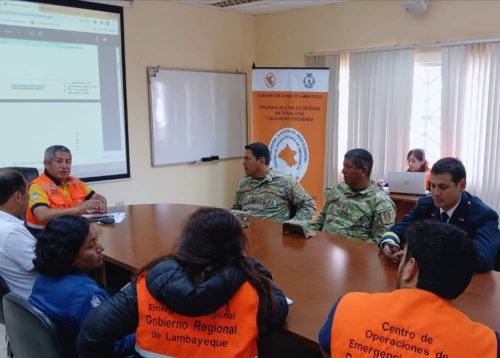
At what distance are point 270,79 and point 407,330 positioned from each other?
13.6 feet

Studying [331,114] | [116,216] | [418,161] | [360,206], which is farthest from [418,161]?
[116,216]

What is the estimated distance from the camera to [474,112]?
13.5ft

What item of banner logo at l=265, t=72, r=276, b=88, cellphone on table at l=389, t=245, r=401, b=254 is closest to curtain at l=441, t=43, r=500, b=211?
banner logo at l=265, t=72, r=276, b=88

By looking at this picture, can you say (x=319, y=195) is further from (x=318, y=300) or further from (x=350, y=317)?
(x=350, y=317)

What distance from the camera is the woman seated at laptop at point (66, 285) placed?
1497 mm

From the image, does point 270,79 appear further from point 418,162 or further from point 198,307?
point 198,307

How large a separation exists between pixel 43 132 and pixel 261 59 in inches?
110

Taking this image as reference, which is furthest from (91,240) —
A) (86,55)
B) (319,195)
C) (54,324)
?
(319,195)

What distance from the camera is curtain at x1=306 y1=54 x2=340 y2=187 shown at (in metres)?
4.99

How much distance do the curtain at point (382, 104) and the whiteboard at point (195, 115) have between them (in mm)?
1395

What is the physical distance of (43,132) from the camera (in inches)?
156

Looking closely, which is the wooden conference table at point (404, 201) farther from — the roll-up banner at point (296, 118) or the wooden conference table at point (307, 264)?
the wooden conference table at point (307, 264)

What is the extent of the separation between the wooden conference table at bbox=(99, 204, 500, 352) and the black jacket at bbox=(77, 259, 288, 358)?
0.27 meters

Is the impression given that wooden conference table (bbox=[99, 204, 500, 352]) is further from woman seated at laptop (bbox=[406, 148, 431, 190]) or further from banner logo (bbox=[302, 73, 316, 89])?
banner logo (bbox=[302, 73, 316, 89])
